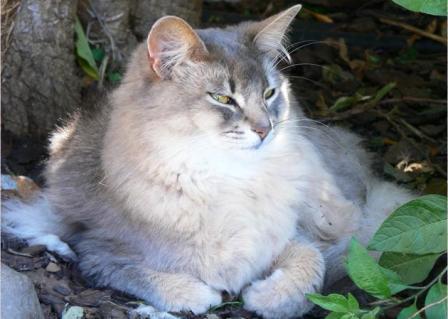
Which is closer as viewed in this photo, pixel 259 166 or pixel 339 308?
pixel 339 308

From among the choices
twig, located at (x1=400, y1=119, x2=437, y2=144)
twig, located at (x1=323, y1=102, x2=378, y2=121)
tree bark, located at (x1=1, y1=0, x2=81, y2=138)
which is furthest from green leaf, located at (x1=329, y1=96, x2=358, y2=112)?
tree bark, located at (x1=1, y1=0, x2=81, y2=138)

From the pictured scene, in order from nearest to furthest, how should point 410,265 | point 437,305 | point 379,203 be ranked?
point 437,305, point 410,265, point 379,203

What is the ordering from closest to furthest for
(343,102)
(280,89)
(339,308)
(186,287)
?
1. (339,308)
2. (186,287)
3. (280,89)
4. (343,102)

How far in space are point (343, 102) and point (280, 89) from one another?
1.67 metres

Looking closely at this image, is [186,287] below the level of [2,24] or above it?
below

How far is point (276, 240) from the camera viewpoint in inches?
143

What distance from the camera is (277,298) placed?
346cm

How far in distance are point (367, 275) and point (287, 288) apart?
66cm

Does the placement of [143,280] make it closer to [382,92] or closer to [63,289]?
[63,289]

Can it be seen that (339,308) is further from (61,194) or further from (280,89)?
(61,194)

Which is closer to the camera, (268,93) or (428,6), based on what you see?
(428,6)

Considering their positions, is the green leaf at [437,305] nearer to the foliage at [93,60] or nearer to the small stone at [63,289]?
the small stone at [63,289]

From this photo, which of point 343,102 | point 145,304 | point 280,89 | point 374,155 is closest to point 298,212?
point 280,89

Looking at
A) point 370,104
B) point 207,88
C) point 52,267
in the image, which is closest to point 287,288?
point 207,88
